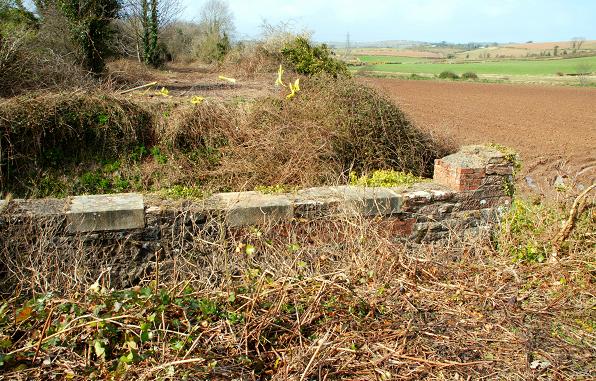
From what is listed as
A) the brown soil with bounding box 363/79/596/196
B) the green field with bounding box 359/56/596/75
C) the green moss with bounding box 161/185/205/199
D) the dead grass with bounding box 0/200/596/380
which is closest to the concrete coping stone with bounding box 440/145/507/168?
the brown soil with bounding box 363/79/596/196

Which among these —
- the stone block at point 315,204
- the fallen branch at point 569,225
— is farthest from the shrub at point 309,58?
the fallen branch at point 569,225

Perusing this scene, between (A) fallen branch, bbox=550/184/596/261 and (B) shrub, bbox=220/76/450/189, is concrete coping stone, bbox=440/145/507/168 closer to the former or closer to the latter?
(A) fallen branch, bbox=550/184/596/261

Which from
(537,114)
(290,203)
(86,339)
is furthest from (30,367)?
(537,114)

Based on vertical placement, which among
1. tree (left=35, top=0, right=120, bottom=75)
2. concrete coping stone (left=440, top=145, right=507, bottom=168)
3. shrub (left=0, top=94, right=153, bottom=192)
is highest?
tree (left=35, top=0, right=120, bottom=75)

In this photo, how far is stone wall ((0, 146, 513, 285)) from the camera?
4.36m

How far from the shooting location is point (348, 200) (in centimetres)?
510

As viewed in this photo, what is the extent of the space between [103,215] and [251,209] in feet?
4.49

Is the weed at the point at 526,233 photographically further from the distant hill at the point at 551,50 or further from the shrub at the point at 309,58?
the distant hill at the point at 551,50

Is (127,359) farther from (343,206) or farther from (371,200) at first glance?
(371,200)

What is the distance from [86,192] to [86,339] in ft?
15.4

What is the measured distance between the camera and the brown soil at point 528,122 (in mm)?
12180

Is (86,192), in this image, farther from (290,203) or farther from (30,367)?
(30,367)

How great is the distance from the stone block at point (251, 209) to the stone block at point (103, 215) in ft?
2.44

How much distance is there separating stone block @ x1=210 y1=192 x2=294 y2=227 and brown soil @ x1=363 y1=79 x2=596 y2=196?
3.23 meters
